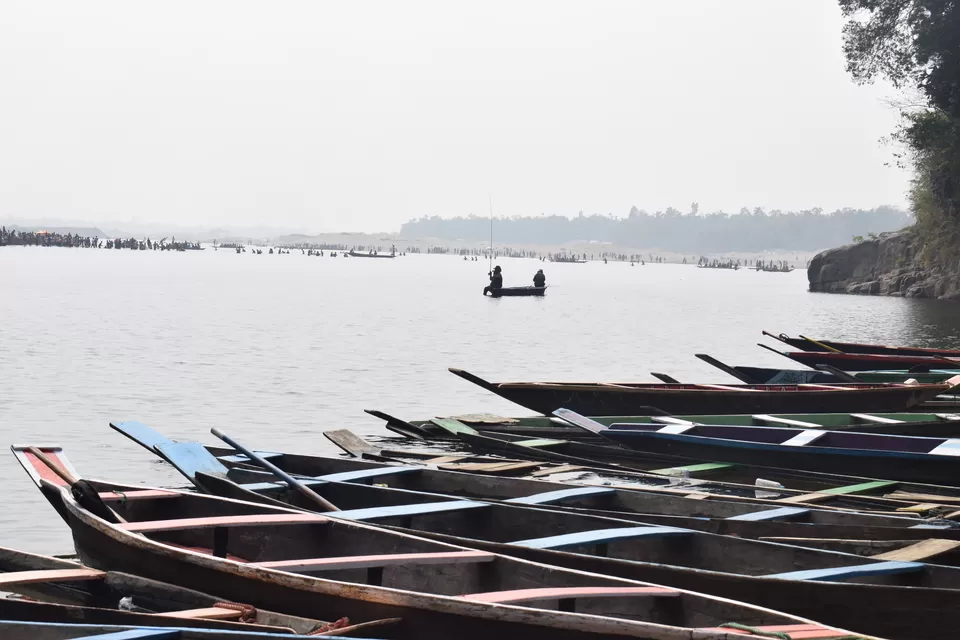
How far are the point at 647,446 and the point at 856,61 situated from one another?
4595cm

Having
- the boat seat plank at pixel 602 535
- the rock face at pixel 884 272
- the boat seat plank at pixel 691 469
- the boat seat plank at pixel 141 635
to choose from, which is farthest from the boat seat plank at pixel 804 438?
the rock face at pixel 884 272

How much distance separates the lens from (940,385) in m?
16.2

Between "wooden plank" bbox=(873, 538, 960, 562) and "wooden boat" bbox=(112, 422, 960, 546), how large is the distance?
1.04 ft

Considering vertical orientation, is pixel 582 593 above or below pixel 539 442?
above

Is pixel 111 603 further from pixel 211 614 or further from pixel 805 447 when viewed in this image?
pixel 805 447

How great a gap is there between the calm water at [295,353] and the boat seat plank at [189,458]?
6.85ft

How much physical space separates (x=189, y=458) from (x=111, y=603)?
3048mm

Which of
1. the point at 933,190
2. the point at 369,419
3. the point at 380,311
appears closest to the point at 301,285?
the point at 380,311

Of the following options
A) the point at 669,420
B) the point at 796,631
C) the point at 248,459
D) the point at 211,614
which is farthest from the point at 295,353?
the point at 796,631

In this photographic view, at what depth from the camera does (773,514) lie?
8891 millimetres

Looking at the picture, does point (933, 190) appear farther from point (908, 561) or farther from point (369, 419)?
point (908, 561)

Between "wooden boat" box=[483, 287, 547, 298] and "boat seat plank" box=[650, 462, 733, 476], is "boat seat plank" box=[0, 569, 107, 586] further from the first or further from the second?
"wooden boat" box=[483, 287, 547, 298]

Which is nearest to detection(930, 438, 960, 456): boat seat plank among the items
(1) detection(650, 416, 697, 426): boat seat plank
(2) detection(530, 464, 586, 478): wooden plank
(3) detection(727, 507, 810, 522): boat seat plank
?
(1) detection(650, 416, 697, 426): boat seat plank

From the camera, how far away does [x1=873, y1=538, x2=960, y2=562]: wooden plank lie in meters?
7.40
